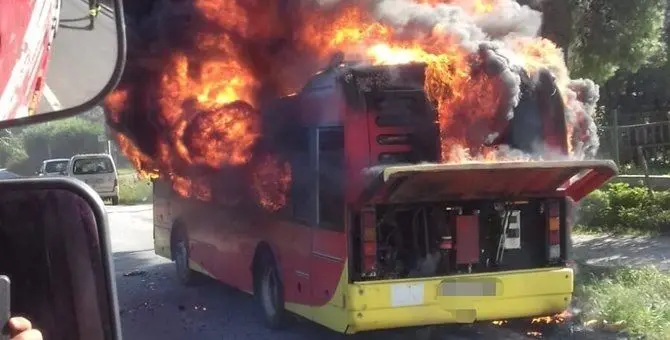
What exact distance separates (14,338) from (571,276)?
6.38 meters

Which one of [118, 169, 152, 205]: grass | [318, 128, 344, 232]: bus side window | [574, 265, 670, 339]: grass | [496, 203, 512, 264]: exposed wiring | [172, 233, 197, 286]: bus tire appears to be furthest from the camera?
[118, 169, 152, 205]: grass

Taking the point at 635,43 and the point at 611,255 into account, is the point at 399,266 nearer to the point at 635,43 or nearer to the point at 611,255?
the point at 611,255

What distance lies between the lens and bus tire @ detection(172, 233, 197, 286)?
444 inches

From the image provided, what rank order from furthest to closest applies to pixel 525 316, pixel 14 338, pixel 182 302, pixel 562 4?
pixel 562 4 < pixel 182 302 < pixel 525 316 < pixel 14 338

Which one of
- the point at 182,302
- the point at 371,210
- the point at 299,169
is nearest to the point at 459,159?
the point at 371,210

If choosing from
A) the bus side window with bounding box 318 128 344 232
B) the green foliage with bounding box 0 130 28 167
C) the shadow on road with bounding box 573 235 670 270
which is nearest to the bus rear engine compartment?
the bus side window with bounding box 318 128 344 232

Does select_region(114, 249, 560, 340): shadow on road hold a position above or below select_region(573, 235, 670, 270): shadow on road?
below

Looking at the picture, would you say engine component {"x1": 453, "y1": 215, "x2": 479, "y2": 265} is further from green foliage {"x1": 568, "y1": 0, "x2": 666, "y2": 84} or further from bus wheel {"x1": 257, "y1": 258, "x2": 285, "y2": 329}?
green foliage {"x1": 568, "y1": 0, "x2": 666, "y2": 84}

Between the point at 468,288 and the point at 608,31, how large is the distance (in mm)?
6645

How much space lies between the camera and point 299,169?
7695 millimetres

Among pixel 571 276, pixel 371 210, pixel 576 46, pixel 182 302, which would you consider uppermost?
pixel 576 46

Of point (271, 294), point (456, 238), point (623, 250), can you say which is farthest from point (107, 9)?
point (623, 250)

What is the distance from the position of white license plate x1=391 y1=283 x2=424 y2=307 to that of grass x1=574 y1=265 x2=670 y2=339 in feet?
7.17

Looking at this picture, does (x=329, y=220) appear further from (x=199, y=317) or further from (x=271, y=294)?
(x=199, y=317)
